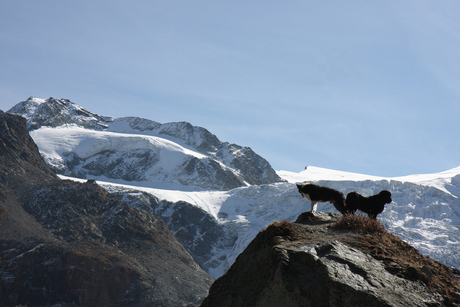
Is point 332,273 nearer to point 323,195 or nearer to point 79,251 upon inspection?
point 323,195

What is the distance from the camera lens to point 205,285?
164 meters

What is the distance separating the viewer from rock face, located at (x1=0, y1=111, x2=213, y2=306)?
135 meters

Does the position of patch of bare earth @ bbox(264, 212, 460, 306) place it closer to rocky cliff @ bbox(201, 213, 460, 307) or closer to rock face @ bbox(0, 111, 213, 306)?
rocky cliff @ bbox(201, 213, 460, 307)

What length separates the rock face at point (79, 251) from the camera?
443ft

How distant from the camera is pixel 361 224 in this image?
10562 millimetres

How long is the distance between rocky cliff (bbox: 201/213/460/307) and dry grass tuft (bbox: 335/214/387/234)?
0.03m

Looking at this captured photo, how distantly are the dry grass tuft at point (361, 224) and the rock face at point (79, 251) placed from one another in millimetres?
137342

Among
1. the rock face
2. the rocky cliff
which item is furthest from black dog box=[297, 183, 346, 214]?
the rock face

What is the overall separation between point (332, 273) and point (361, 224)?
3020mm

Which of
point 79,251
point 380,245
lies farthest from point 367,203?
point 79,251

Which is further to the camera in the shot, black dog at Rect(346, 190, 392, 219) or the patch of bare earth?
black dog at Rect(346, 190, 392, 219)

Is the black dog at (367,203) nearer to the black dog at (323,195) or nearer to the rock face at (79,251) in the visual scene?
the black dog at (323,195)

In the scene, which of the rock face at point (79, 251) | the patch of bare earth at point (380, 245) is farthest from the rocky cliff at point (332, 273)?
the rock face at point (79, 251)

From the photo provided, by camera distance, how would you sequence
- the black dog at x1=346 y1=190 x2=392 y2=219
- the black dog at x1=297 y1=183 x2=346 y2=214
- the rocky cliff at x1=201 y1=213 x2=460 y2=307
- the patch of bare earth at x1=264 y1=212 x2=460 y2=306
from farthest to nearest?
the black dog at x1=297 y1=183 x2=346 y2=214 < the black dog at x1=346 y1=190 x2=392 y2=219 < the patch of bare earth at x1=264 y1=212 x2=460 y2=306 < the rocky cliff at x1=201 y1=213 x2=460 y2=307
